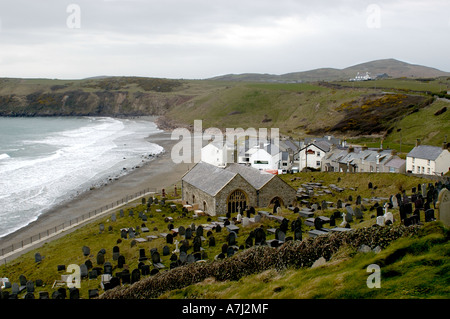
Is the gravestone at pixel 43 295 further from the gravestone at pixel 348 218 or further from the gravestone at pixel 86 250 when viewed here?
the gravestone at pixel 348 218

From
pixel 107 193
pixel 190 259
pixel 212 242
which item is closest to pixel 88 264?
pixel 190 259

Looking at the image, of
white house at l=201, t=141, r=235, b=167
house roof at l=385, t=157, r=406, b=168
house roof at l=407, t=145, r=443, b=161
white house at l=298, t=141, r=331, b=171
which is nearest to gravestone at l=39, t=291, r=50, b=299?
house roof at l=407, t=145, r=443, b=161

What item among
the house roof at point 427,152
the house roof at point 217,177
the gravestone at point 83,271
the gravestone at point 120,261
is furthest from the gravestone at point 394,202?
the gravestone at point 83,271

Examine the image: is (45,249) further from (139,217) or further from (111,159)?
(111,159)

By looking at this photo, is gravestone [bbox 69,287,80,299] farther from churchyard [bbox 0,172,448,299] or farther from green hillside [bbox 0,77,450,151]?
green hillside [bbox 0,77,450,151]

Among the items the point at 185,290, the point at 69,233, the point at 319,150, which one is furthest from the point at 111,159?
the point at 185,290

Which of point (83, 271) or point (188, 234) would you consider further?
point (188, 234)

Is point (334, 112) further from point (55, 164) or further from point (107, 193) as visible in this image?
point (107, 193)
